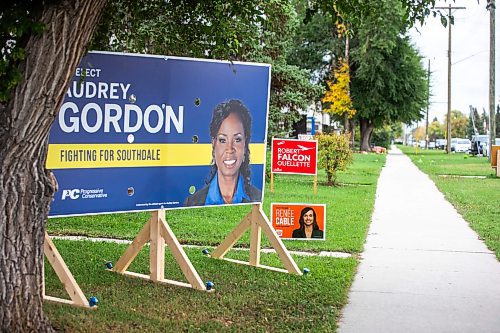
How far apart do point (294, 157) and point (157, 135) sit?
1261 cm

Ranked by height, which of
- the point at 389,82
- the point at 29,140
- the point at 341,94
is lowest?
the point at 29,140

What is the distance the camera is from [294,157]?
20.3 metres

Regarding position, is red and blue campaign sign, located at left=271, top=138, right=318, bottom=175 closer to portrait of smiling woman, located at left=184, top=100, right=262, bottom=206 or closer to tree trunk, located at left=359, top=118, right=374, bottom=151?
portrait of smiling woman, located at left=184, top=100, right=262, bottom=206

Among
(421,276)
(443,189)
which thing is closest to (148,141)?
(421,276)

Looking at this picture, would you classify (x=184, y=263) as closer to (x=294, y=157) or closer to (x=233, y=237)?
(x=233, y=237)

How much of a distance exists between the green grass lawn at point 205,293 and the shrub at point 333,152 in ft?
32.1

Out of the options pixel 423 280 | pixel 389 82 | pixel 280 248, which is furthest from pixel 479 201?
pixel 389 82

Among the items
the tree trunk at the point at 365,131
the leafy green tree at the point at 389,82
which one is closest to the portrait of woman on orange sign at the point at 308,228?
the leafy green tree at the point at 389,82

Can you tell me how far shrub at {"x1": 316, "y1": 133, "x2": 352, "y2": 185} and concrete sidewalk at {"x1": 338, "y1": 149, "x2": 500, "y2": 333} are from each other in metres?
7.12

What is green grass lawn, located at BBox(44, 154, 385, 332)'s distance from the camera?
649 centimetres

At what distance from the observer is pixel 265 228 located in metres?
8.77

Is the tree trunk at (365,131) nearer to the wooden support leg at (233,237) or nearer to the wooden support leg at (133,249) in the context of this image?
the wooden support leg at (233,237)

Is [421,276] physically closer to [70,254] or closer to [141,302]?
[141,302]

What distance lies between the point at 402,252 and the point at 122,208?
480cm
